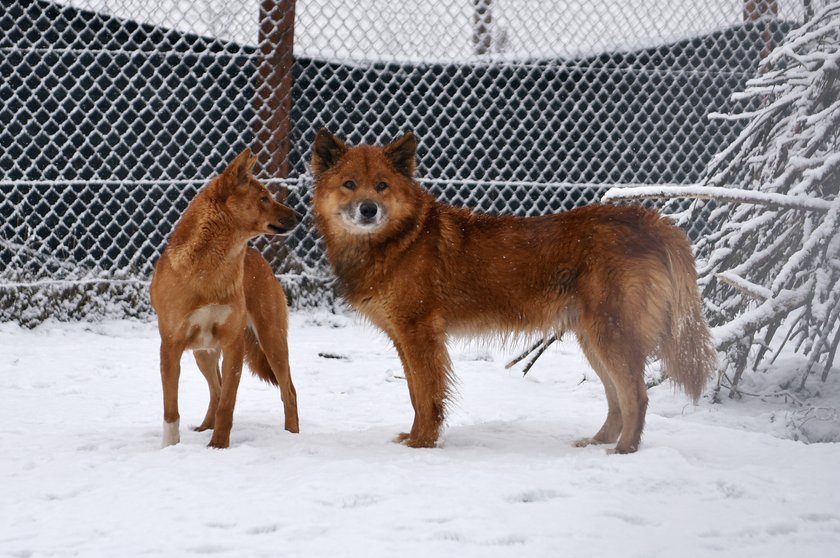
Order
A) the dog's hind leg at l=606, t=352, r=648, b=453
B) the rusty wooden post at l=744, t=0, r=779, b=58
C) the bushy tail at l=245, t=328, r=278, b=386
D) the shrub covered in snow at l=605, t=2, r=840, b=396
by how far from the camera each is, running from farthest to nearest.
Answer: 1. the rusty wooden post at l=744, t=0, r=779, b=58
2. the shrub covered in snow at l=605, t=2, r=840, b=396
3. the bushy tail at l=245, t=328, r=278, b=386
4. the dog's hind leg at l=606, t=352, r=648, b=453

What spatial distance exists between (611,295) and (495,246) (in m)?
0.53

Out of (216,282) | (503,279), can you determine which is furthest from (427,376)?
(216,282)

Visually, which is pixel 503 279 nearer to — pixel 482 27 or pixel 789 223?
pixel 789 223

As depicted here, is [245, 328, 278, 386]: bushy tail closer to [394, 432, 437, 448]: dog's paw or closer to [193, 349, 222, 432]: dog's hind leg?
[193, 349, 222, 432]: dog's hind leg

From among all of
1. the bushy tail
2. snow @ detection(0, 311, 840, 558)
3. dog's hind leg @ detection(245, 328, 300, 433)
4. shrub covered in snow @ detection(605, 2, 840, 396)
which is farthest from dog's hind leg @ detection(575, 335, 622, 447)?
the bushy tail

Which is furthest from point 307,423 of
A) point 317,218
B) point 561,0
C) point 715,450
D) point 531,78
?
point 561,0

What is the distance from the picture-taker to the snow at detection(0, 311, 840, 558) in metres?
2.23

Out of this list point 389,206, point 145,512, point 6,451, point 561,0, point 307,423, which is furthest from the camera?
point 561,0

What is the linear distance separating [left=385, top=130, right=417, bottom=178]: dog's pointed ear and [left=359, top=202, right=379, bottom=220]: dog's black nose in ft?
0.90

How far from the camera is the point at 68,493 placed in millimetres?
2654

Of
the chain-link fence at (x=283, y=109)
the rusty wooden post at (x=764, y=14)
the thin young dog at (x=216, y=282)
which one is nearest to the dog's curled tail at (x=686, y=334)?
the thin young dog at (x=216, y=282)

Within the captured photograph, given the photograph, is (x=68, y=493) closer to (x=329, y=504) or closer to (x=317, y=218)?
(x=329, y=504)

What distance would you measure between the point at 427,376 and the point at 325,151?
1.05m

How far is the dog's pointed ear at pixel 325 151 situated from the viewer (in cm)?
367
